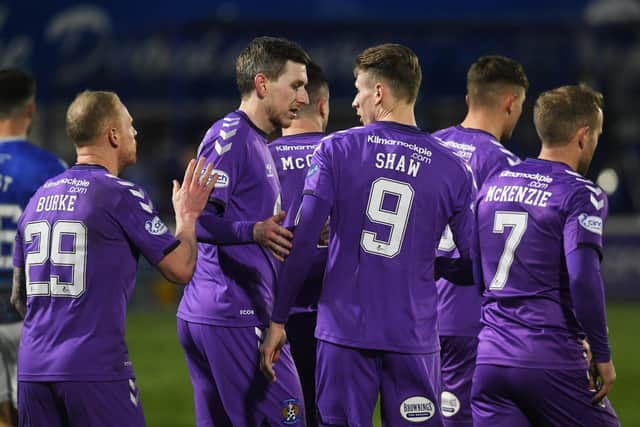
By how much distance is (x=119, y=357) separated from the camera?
506cm

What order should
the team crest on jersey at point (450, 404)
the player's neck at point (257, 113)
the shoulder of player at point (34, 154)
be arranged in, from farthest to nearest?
the shoulder of player at point (34, 154)
the team crest on jersey at point (450, 404)
the player's neck at point (257, 113)

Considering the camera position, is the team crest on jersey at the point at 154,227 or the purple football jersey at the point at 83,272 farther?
the team crest on jersey at the point at 154,227

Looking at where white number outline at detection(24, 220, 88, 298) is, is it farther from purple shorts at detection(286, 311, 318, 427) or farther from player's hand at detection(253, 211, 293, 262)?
purple shorts at detection(286, 311, 318, 427)

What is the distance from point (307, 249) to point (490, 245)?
3.28 feet

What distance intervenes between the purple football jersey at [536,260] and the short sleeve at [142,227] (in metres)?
1.63

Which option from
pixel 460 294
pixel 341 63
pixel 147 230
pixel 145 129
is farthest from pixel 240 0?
pixel 147 230

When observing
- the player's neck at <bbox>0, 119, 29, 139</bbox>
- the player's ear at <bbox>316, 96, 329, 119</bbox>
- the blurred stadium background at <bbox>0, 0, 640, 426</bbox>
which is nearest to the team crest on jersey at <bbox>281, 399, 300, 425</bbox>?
the player's ear at <bbox>316, 96, 329, 119</bbox>

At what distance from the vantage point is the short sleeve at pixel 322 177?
5.11m

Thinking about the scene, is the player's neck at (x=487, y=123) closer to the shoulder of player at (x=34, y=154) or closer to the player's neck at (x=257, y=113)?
the player's neck at (x=257, y=113)

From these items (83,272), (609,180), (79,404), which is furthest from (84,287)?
(609,180)

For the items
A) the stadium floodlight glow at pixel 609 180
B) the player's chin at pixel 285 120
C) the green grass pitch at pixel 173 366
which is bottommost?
the green grass pitch at pixel 173 366

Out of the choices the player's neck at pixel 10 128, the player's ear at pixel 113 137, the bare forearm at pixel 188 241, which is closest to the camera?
the bare forearm at pixel 188 241

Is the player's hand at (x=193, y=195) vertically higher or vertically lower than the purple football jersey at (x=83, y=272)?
higher

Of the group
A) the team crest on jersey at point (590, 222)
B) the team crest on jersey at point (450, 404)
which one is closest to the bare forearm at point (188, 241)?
the team crest on jersey at point (590, 222)
